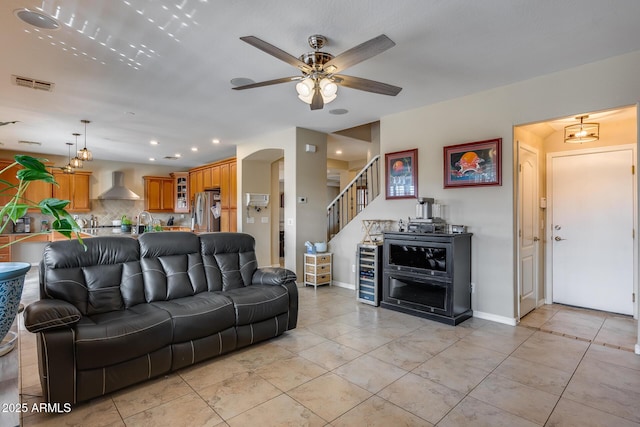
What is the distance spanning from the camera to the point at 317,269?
5660 millimetres

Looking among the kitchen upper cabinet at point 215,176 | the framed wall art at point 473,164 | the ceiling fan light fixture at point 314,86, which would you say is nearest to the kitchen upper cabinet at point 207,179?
the kitchen upper cabinet at point 215,176

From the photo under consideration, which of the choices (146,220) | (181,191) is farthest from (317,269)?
(181,191)

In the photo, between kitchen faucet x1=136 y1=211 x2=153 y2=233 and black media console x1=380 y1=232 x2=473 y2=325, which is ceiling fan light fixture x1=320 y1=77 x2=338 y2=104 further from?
kitchen faucet x1=136 y1=211 x2=153 y2=233

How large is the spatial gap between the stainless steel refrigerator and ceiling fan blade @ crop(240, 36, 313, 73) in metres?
5.99

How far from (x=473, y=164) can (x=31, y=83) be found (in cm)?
529

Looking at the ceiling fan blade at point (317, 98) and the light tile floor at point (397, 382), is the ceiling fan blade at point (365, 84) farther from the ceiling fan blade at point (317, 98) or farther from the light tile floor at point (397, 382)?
the light tile floor at point (397, 382)

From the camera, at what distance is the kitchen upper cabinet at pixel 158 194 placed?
9555mm

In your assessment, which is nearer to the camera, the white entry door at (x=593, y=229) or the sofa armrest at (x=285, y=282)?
the sofa armrest at (x=285, y=282)

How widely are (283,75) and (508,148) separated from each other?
2.75 m

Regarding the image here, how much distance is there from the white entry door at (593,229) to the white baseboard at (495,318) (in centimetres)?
141

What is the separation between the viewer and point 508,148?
3891mm

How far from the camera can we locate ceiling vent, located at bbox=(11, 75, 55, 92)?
3.62m

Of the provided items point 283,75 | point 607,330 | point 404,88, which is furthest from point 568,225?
point 283,75

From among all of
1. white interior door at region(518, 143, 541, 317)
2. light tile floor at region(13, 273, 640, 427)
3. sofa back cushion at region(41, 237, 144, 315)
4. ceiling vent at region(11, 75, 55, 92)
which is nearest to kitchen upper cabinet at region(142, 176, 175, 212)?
ceiling vent at region(11, 75, 55, 92)
